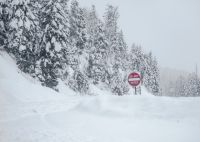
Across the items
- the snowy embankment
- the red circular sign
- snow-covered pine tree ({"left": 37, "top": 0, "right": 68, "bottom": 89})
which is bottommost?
the snowy embankment

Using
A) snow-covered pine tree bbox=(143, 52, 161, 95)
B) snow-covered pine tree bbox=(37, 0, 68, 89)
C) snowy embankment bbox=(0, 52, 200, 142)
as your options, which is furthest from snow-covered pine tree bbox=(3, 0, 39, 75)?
snow-covered pine tree bbox=(143, 52, 161, 95)

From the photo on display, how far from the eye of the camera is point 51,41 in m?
30.7

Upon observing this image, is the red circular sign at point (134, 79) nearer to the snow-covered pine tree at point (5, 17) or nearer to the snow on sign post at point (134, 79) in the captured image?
the snow on sign post at point (134, 79)

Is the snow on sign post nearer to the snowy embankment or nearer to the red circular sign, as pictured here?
the red circular sign

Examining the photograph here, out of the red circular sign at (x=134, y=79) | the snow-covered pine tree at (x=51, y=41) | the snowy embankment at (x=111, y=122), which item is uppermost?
the snow-covered pine tree at (x=51, y=41)

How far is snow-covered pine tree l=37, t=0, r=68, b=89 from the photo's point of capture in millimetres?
30500

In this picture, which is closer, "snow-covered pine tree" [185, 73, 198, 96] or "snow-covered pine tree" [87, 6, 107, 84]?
"snow-covered pine tree" [87, 6, 107, 84]

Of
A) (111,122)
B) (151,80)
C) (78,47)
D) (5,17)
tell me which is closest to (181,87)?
(151,80)

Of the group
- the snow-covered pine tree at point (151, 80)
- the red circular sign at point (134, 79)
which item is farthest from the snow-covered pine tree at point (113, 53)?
the red circular sign at point (134, 79)

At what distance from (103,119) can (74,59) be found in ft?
118

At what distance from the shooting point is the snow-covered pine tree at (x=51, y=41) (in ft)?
100

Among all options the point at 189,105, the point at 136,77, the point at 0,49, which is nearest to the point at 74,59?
the point at 0,49

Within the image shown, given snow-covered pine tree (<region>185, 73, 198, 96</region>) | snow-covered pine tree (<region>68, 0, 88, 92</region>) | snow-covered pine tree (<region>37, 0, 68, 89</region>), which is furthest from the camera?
snow-covered pine tree (<region>185, 73, 198, 96</region>)

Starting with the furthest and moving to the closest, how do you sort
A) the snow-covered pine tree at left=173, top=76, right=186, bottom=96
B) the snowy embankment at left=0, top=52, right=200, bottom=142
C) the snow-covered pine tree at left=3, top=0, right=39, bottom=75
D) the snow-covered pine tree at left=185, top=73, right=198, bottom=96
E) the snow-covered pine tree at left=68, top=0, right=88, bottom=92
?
the snow-covered pine tree at left=173, top=76, right=186, bottom=96, the snow-covered pine tree at left=185, top=73, right=198, bottom=96, the snow-covered pine tree at left=68, top=0, right=88, bottom=92, the snow-covered pine tree at left=3, top=0, right=39, bottom=75, the snowy embankment at left=0, top=52, right=200, bottom=142
